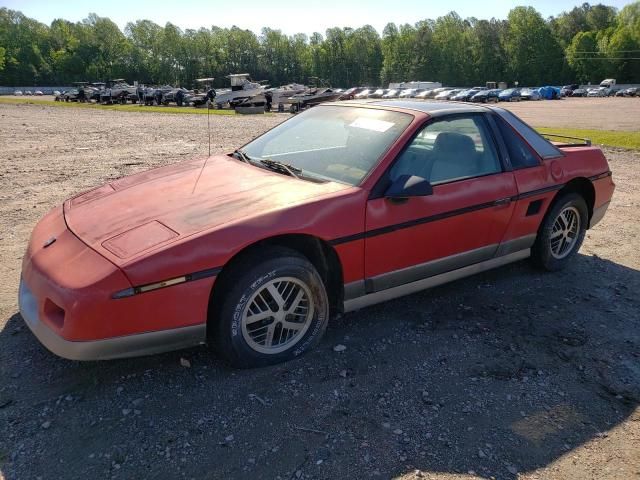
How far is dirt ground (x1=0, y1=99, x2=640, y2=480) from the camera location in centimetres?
233

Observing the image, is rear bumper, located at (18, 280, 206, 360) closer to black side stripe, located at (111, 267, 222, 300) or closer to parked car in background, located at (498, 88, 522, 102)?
black side stripe, located at (111, 267, 222, 300)

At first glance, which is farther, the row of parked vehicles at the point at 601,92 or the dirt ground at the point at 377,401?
the row of parked vehicles at the point at 601,92

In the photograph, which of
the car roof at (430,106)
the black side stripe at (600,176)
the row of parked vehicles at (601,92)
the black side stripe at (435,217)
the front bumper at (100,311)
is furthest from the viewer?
the row of parked vehicles at (601,92)

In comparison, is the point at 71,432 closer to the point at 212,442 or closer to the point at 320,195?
the point at 212,442

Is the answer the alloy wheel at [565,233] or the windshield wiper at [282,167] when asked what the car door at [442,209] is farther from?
the alloy wheel at [565,233]

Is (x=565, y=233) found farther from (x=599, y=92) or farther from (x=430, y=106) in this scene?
(x=599, y=92)

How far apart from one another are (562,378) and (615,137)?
13.3m

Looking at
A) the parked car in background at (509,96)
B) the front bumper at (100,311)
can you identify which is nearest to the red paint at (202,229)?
the front bumper at (100,311)

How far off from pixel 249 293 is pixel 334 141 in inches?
58.8

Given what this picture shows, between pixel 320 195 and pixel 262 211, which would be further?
pixel 320 195

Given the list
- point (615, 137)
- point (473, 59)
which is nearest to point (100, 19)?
point (473, 59)

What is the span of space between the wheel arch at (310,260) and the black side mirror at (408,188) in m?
0.54

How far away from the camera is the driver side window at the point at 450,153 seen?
11.5ft

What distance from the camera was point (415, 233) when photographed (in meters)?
3.44
